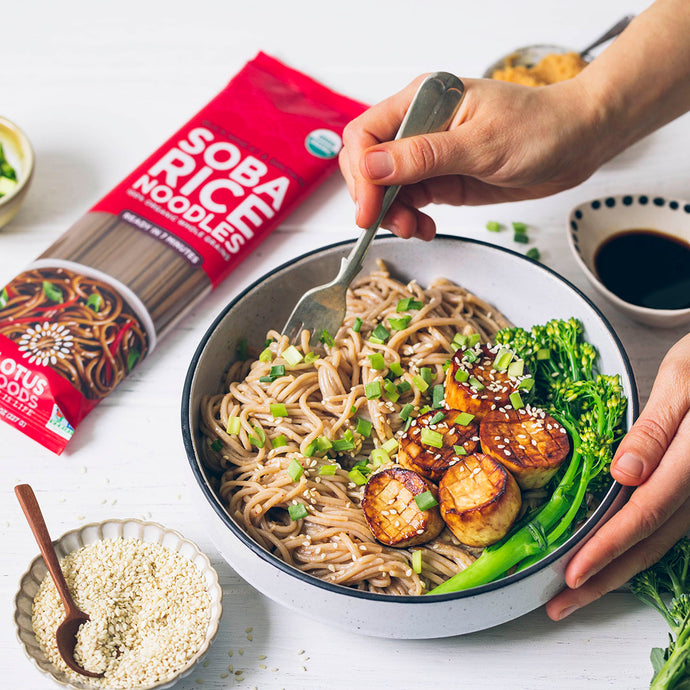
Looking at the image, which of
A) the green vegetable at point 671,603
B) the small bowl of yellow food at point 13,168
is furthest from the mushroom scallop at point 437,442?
the small bowl of yellow food at point 13,168

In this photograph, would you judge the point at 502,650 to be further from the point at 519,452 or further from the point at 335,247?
the point at 335,247

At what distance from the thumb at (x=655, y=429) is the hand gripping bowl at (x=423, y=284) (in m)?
0.07

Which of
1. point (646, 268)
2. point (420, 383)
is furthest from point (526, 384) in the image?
point (646, 268)

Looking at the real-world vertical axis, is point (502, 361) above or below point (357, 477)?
above

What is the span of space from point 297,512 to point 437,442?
481 millimetres

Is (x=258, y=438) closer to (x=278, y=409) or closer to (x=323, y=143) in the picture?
(x=278, y=409)

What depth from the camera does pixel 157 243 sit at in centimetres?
323

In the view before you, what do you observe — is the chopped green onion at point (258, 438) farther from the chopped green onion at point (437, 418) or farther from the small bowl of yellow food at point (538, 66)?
the small bowl of yellow food at point (538, 66)

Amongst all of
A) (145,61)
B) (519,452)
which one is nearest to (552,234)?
(519,452)

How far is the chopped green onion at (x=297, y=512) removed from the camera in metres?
2.43

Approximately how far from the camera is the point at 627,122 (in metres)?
2.98

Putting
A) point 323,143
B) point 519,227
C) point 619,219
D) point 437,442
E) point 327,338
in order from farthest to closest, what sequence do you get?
point 323,143 → point 519,227 → point 619,219 → point 327,338 → point 437,442

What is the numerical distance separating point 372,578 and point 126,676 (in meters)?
0.74

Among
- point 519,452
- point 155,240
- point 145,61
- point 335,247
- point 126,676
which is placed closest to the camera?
point 126,676
